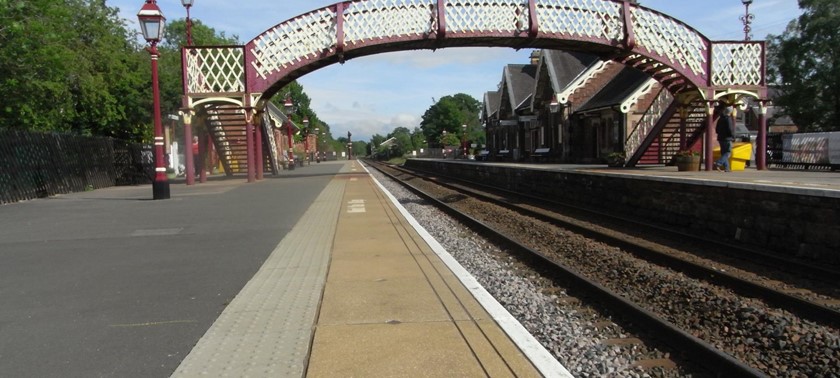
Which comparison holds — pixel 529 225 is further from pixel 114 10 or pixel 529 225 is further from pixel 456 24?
pixel 114 10

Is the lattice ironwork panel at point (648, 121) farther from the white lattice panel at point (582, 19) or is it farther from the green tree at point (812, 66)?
the green tree at point (812, 66)

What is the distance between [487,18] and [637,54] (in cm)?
590

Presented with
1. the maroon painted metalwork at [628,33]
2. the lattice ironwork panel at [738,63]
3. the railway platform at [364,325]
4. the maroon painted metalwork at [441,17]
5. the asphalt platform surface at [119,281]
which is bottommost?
the railway platform at [364,325]

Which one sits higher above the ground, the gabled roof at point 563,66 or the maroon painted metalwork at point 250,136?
the gabled roof at point 563,66

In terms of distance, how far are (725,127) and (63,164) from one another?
2173 centimetres

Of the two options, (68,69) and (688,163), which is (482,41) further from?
(68,69)

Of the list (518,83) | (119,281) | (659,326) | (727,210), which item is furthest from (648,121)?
(119,281)

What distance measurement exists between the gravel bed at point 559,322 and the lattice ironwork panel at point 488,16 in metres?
15.7

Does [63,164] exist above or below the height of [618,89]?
below

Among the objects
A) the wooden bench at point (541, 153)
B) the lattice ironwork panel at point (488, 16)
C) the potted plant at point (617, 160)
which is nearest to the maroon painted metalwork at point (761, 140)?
the potted plant at point (617, 160)

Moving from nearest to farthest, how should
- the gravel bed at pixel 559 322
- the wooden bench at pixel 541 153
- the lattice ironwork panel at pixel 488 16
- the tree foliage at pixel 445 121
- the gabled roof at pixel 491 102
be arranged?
1. the gravel bed at pixel 559 322
2. the lattice ironwork panel at pixel 488 16
3. the wooden bench at pixel 541 153
4. the gabled roof at pixel 491 102
5. the tree foliage at pixel 445 121

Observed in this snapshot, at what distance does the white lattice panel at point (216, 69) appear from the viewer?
2389 centimetres

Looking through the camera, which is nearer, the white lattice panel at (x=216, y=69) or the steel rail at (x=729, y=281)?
the steel rail at (x=729, y=281)

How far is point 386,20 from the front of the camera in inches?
939
